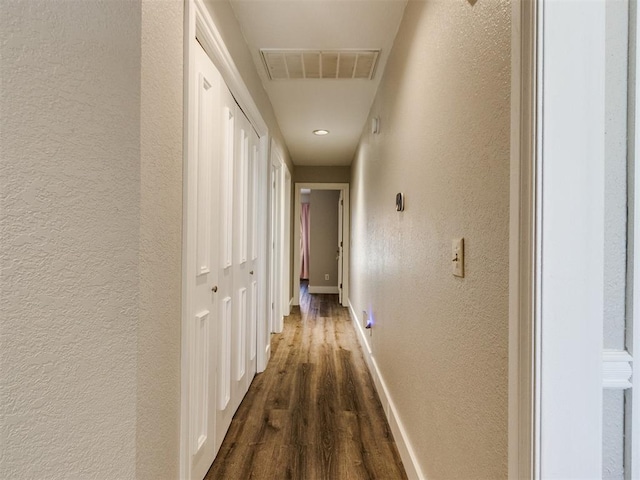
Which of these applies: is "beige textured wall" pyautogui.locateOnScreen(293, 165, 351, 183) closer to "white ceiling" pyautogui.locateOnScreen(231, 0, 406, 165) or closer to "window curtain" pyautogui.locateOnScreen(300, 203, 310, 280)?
"white ceiling" pyautogui.locateOnScreen(231, 0, 406, 165)

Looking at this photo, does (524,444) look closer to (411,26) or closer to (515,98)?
(515,98)

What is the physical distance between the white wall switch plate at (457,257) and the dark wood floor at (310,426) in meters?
1.17

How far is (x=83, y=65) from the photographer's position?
31.4 inches

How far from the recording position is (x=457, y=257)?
1.03 meters

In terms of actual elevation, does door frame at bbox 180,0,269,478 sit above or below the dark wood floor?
above

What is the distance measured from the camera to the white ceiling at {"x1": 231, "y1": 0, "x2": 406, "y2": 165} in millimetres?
1790

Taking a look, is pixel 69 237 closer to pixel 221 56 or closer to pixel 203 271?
pixel 203 271

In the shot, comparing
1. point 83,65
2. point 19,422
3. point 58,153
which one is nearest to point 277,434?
point 19,422

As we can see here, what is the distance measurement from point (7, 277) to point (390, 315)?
186cm

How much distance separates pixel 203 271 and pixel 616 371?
136 centimetres

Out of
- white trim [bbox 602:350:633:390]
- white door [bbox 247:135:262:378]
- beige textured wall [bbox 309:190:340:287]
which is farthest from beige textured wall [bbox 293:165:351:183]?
white trim [bbox 602:350:633:390]

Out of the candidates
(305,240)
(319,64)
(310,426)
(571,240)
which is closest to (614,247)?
(571,240)

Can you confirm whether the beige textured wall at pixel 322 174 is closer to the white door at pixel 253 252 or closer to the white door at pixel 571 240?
the white door at pixel 253 252

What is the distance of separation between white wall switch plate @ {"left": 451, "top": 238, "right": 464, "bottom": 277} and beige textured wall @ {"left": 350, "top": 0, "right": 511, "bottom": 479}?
0.03 m
